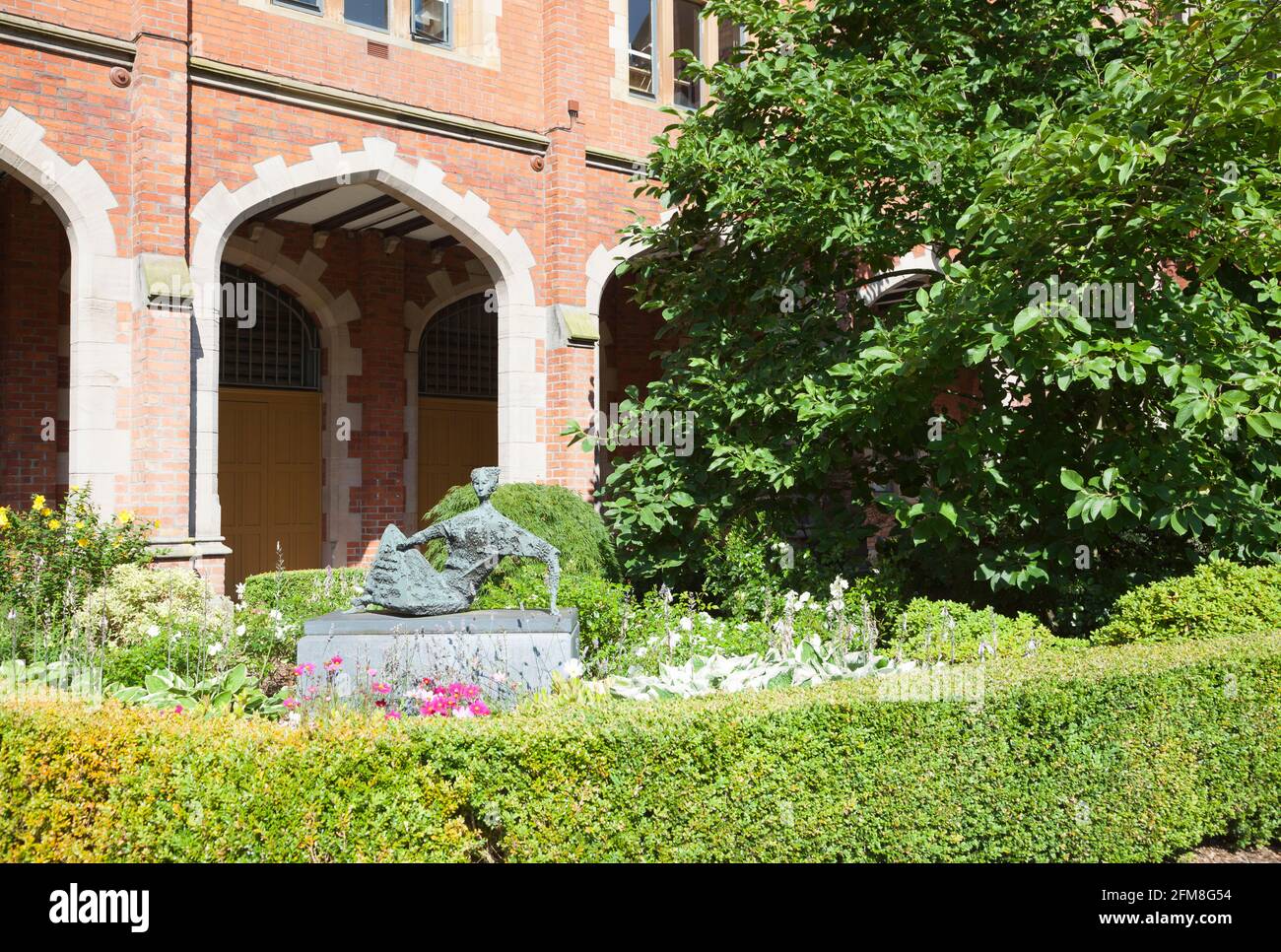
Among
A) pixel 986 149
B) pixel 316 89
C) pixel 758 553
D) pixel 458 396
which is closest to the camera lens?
pixel 986 149

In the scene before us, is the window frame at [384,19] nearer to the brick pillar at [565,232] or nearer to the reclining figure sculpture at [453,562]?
the brick pillar at [565,232]

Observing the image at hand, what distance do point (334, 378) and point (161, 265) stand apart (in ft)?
16.0

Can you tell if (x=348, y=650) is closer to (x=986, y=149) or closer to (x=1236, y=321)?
(x=986, y=149)

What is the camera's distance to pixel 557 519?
34.3 ft

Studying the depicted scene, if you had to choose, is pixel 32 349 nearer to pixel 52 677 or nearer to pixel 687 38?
pixel 52 677

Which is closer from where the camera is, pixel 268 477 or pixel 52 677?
pixel 52 677

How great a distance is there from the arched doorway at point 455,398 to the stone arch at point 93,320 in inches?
234

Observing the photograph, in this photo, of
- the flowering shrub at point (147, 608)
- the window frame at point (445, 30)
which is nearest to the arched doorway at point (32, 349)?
the flowering shrub at point (147, 608)

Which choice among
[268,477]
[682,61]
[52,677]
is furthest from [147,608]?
[682,61]

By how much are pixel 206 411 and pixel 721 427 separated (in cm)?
488

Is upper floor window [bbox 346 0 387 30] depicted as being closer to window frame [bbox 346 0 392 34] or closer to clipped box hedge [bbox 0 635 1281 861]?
window frame [bbox 346 0 392 34]

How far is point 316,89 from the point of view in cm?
1066

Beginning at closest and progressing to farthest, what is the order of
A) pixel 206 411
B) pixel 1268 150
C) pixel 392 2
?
pixel 1268 150, pixel 206 411, pixel 392 2

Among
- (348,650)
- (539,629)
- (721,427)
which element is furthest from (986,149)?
(348,650)
